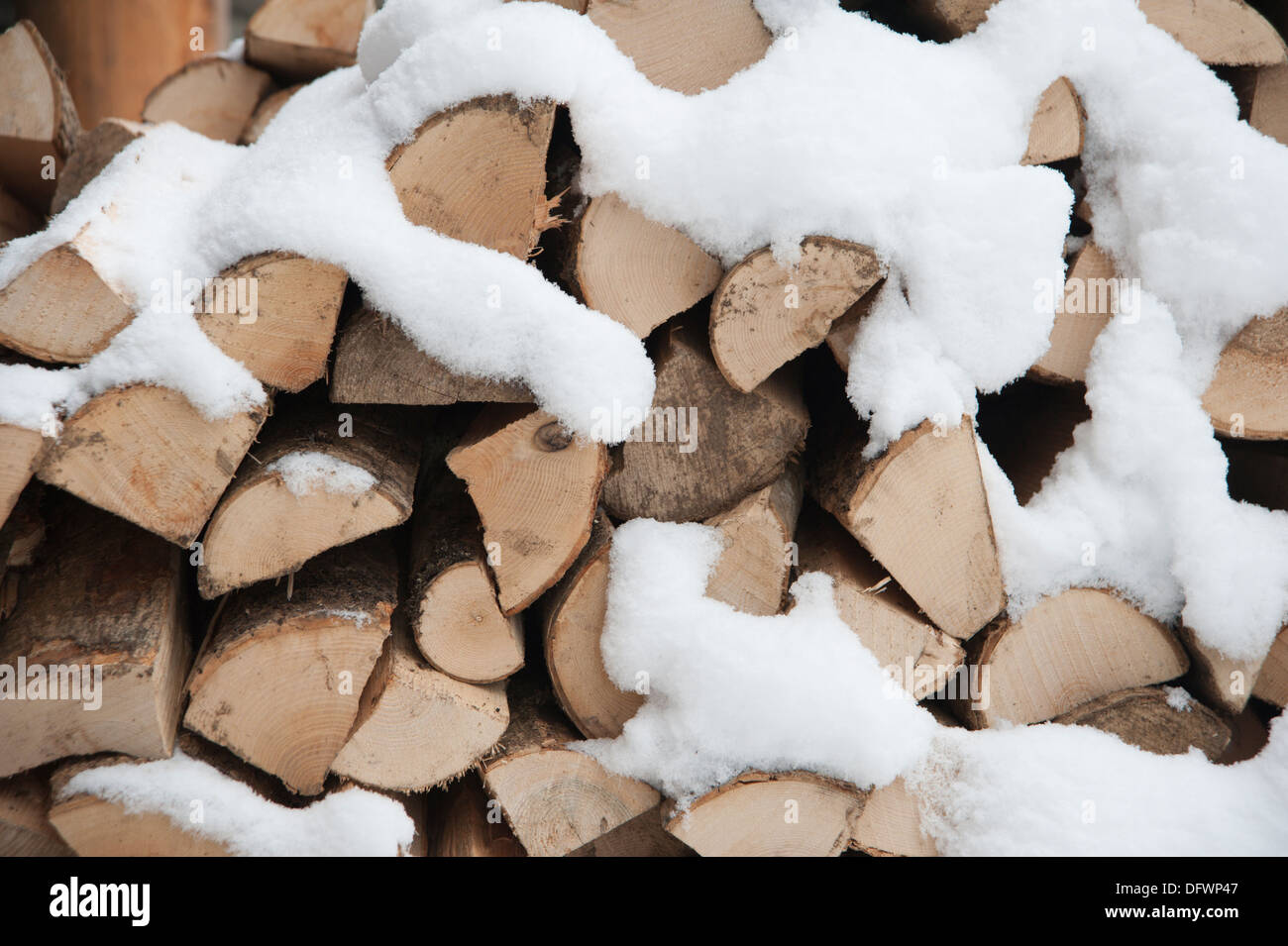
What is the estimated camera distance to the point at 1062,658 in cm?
168

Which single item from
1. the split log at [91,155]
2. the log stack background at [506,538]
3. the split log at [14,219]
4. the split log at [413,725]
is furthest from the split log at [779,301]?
the split log at [14,219]

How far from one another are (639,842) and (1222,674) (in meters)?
1.13

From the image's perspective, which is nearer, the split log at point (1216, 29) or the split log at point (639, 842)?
the split log at point (639, 842)

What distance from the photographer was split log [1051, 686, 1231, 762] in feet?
5.56

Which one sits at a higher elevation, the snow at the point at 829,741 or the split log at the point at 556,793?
the snow at the point at 829,741

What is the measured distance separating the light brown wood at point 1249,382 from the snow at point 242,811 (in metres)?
1.66

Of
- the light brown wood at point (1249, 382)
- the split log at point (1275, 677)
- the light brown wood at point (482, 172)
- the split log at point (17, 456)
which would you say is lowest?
the split log at point (1275, 677)

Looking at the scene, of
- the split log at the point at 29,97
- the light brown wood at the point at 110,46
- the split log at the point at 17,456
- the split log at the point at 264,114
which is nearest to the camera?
the split log at the point at 17,456

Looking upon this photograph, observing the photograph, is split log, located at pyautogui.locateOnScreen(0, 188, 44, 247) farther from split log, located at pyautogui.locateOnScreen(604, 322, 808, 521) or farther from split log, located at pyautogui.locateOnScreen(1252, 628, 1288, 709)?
split log, located at pyautogui.locateOnScreen(1252, 628, 1288, 709)

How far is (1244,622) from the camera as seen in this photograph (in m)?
1.64

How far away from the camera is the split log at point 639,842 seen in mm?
1643

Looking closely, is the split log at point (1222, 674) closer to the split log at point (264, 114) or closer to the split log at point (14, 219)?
the split log at point (264, 114)
